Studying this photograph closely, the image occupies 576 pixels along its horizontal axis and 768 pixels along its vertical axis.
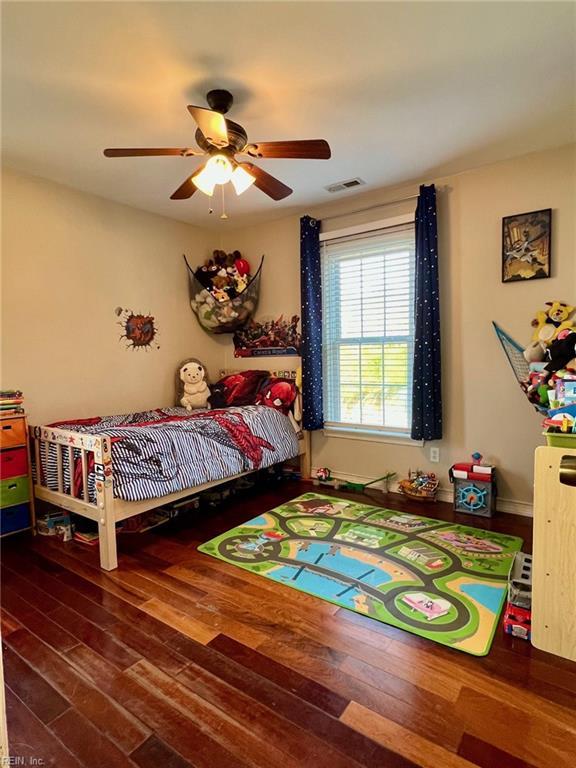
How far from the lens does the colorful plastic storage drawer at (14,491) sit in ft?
8.34

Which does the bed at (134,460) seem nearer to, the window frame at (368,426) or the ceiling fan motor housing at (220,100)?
the window frame at (368,426)

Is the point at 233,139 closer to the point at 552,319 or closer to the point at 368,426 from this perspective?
the point at 552,319

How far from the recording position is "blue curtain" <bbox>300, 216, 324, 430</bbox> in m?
3.60

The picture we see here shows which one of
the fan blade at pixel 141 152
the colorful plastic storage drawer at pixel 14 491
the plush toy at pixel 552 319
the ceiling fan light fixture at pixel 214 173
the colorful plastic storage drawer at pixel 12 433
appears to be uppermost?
the fan blade at pixel 141 152

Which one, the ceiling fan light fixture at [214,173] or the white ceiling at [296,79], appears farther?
the ceiling fan light fixture at [214,173]

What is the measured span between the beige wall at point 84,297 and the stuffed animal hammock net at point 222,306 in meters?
0.13

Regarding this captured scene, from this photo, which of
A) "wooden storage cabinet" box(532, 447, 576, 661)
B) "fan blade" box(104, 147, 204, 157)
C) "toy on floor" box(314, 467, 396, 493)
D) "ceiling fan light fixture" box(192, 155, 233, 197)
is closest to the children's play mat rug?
"wooden storage cabinet" box(532, 447, 576, 661)

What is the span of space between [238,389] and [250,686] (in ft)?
8.61

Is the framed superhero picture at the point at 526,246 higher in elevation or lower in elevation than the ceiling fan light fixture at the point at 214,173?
lower

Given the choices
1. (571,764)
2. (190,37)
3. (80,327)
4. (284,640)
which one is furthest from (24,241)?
(571,764)

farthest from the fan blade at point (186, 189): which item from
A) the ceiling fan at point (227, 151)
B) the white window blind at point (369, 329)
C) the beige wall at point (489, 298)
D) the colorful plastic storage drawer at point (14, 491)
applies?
the colorful plastic storage drawer at point (14, 491)

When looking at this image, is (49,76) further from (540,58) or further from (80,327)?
(540,58)

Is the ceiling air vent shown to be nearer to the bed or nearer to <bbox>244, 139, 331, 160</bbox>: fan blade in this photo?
<bbox>244, 139, 331, 160</bbox>: fan blade

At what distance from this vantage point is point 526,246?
2.76 metres
